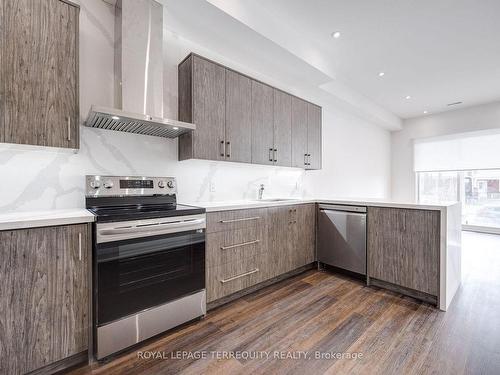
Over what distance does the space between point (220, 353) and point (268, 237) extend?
1.19 m

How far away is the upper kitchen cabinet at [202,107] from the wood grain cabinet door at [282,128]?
80cm

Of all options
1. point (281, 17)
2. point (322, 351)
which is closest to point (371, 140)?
point (281, 17)

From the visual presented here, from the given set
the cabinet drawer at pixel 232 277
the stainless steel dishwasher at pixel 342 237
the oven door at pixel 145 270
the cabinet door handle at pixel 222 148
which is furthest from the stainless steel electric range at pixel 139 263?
the stainless steel dishwasher at pixel 342 237

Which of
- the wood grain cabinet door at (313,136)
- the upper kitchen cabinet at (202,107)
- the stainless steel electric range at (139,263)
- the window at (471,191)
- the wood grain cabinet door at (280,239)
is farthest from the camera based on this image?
the window at (471,191)

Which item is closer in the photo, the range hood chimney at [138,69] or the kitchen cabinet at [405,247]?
the range hood chimney at [138,69]

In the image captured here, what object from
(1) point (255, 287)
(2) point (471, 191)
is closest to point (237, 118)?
(1) point (255, 287)

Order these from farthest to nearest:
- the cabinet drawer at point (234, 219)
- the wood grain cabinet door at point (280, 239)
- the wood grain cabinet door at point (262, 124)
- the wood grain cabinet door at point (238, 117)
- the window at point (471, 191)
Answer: the window at point (471, 191) < the wood grain cabinet door at point (262, 124) < the wood grain cabinet door at point (280, 239) < the wood grain cabinet door at point (238, 117) < the cabinet drawer at point (234, 219)

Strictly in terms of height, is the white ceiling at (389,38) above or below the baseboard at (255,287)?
above

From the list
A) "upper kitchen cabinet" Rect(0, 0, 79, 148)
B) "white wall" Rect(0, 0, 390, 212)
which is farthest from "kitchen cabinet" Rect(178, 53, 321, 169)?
"upper kitchen cabinet" Rect(0, 0, 79, 148)

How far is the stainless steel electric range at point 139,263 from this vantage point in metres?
1.53

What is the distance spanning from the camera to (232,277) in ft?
7.44

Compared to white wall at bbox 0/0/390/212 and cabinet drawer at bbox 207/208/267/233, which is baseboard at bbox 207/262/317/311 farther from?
white wall at bbox 0/0/390/212

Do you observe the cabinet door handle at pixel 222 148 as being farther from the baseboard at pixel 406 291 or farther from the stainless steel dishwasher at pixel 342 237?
the baseboard at pixel 406 291

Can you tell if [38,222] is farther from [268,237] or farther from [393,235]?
[393,235]
